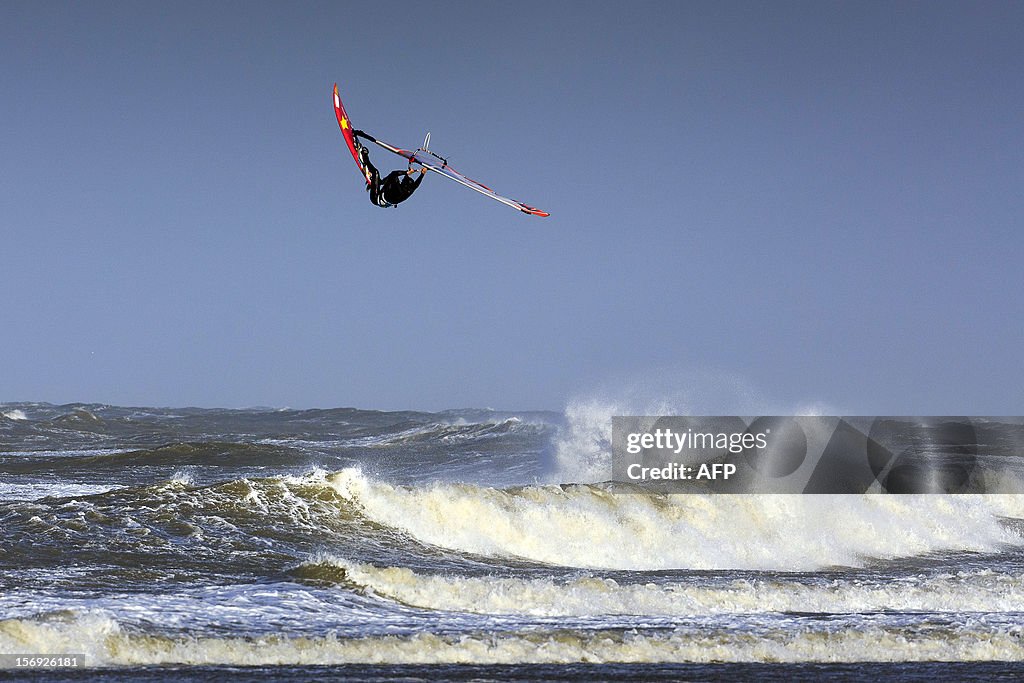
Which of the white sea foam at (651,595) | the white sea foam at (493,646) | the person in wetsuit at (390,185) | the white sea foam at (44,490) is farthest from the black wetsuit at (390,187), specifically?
the white sea foam at (44,490)

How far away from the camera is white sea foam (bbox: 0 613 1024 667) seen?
24.4ft

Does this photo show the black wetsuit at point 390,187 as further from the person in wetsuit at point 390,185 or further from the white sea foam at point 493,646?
the white sea foam at point 493,646

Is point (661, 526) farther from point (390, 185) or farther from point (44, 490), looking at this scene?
point (44, 490)

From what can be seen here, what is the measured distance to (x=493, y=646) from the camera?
787 centimetres

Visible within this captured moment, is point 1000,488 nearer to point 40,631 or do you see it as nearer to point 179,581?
point 179,581

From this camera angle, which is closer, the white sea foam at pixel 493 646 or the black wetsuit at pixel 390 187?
the white sea foam at pixel 493 646

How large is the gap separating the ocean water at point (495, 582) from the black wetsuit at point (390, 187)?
4.29 metres

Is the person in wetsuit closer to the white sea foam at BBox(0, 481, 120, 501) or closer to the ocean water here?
the ocean water

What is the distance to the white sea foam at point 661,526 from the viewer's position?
13.9 metres

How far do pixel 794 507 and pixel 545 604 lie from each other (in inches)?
341

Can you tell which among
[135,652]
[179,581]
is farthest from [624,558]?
[135,652]

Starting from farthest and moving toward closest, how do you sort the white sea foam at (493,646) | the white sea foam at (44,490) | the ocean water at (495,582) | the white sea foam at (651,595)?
the white sea foam at (44,490), the white sea foam at (651,595), the ocean water at (495,582), the white sea foam at (493,646)

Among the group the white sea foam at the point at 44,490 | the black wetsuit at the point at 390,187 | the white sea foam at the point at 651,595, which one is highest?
the black wetsuit at the point at 390,187

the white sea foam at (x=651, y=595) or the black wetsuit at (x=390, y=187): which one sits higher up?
the black wetsuit at (x=390, y=187)
